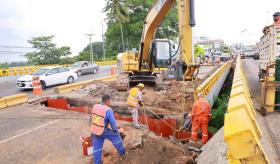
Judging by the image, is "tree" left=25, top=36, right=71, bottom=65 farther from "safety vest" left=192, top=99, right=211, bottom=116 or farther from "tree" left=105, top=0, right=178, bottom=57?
"safety vest" left=192, top=99, right=211, bottom=116

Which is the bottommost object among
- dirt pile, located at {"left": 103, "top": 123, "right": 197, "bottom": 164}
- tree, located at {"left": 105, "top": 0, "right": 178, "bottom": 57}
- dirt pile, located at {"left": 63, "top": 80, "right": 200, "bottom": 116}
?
dirt pile, located at {"left": 103, "top": 123, "right": 197, "bottom": 164}

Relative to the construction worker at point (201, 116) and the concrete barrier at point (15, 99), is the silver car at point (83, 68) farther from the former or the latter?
the construction worker at point (201, 116)

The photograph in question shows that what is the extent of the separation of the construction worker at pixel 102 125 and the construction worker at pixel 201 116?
8.79ft

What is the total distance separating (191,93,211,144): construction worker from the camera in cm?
780

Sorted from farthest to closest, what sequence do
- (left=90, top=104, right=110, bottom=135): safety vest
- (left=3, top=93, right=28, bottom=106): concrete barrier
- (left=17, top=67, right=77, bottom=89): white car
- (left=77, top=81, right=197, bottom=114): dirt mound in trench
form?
(left=17, top=67, right=77, bottom=89): white car, (left=3, top=93, right=28, bottom=106): concrete barrier, (left=77, top=81, right=197, bottom=114): dirt mound in trench, (left=90, top=104, right=110, bottom=135): safety vest

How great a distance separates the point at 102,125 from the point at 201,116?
3154 millimetres

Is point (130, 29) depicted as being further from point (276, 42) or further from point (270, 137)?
point (270, 137)

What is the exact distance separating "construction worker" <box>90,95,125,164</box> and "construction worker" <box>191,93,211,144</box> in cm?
268

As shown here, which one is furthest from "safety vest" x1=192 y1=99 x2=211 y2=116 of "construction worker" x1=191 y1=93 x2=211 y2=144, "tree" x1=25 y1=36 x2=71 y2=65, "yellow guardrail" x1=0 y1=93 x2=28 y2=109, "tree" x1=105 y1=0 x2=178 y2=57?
"tree" x1=25 y1=36 x2=71 y2=65

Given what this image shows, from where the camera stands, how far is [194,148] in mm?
7684

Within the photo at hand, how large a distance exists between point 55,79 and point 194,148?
596 inches

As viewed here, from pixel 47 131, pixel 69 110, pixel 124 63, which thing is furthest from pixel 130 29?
pixel 47 131

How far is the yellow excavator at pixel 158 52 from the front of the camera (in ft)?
32.1

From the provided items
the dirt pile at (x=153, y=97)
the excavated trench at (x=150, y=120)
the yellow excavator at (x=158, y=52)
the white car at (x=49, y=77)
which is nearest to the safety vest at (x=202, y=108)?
the excavated trench at (x=150, y=120)
